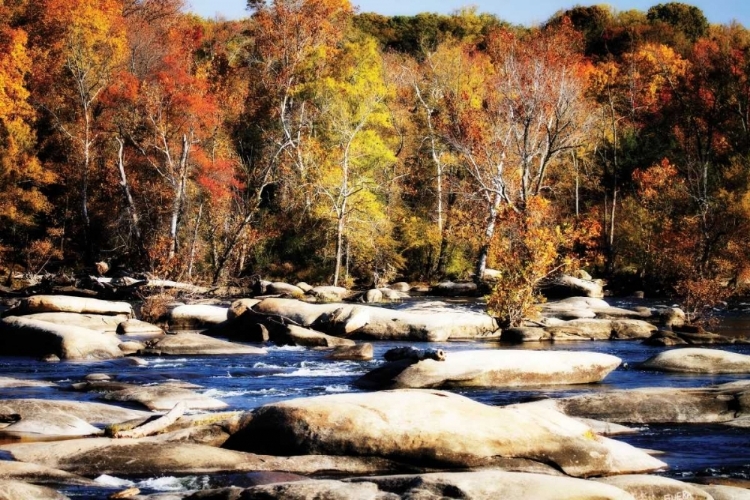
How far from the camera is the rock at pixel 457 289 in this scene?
139 ft

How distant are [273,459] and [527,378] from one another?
7.22 m

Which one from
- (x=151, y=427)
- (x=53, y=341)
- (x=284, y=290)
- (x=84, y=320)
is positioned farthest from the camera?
(x=284, y=290)

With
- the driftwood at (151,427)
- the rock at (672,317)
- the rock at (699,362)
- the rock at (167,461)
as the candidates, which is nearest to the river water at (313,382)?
the rock at (167,461)

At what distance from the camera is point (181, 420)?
11.6m

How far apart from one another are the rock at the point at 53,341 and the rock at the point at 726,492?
14274 mm

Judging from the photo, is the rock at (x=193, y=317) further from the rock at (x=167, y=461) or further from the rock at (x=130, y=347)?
the rock at (x=167, y=461)

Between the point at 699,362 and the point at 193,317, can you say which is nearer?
the point at 699,362

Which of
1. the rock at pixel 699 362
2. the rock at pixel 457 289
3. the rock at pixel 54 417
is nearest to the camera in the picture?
the rock at pixel 54 417

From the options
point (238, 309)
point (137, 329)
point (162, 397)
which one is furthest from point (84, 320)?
point (162, 397)

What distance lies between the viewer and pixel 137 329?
24438 millimetres

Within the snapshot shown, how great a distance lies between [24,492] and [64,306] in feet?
59.2

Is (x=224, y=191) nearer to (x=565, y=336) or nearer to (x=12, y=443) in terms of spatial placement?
(x=565, y=336)

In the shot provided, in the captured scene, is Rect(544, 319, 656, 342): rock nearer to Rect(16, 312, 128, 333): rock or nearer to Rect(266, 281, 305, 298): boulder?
Rect(16, 312, 128, 333): rock

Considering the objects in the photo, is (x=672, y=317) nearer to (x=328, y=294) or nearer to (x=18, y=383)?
(x=328, y=294)
